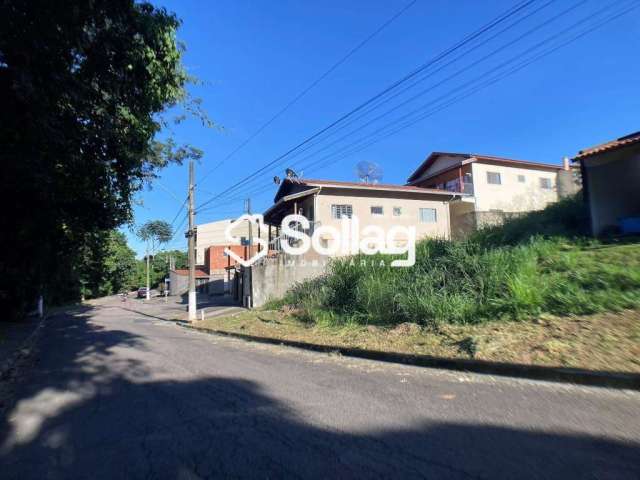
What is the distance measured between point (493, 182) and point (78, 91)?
28.8 meters

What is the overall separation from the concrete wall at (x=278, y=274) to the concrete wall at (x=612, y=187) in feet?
36.3

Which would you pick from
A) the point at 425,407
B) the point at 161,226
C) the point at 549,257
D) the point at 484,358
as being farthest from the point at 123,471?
the point at 161,226

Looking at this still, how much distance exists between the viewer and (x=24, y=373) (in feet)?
27.2

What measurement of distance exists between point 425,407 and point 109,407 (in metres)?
4.09

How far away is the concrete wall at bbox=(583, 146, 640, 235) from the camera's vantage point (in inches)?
476

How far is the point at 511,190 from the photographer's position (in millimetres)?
30438

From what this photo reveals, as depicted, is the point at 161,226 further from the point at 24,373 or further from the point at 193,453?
the point at 193,453

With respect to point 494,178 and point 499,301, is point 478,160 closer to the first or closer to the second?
point 494,178

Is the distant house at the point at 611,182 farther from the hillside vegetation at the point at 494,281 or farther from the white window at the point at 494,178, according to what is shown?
the white window at the point at 494,178

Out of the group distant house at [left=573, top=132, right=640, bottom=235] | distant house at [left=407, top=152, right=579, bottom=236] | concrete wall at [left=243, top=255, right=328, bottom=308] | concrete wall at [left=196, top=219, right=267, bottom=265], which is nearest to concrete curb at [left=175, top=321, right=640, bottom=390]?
distant house at [left=573, top=132, right=640, bottom=235]

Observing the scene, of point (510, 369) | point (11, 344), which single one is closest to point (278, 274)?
point (11, 344)

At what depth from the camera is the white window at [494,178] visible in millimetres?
29583

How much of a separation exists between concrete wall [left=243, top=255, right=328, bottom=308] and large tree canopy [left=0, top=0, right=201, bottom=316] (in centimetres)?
942

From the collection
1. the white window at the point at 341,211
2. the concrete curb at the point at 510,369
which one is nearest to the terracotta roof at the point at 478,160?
the white window at the point at 341,211
